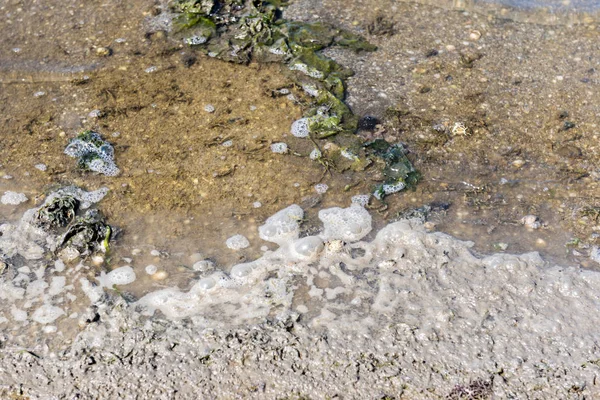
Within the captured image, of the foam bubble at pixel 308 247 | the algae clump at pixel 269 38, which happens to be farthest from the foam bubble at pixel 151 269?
the algae clump at pixel 269 38

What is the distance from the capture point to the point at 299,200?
3.65 metres

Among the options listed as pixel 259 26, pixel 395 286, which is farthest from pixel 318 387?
pixel 259 26

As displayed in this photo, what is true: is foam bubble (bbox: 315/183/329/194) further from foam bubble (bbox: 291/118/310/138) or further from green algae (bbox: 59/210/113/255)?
green algae (bbox: 59/210/113/255)

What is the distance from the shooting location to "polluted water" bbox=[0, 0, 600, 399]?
283 cm

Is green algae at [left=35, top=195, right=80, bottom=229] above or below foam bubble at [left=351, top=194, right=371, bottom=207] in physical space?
below

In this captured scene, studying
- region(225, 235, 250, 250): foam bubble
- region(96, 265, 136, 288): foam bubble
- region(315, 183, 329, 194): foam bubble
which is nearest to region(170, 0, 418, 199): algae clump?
region(315, 183, 329, 194): foam bubble

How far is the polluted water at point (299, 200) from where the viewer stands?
2.83 m

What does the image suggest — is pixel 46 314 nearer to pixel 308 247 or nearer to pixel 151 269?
pixel 151 269

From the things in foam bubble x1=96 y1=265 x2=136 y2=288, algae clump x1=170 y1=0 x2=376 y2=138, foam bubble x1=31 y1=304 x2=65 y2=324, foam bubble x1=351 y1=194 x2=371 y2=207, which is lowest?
foam bubble x1=31 y1=304 x2=65 y2=324

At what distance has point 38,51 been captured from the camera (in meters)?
4.75

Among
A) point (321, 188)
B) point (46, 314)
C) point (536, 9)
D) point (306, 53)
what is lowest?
point (46, 314)

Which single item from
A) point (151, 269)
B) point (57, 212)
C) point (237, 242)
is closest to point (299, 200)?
point (237, 242)

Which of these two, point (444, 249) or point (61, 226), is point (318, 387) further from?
point (61, 226)

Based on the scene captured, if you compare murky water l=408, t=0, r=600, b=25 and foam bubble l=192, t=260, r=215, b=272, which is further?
murky water l=408, t=0, r=600, b=25
